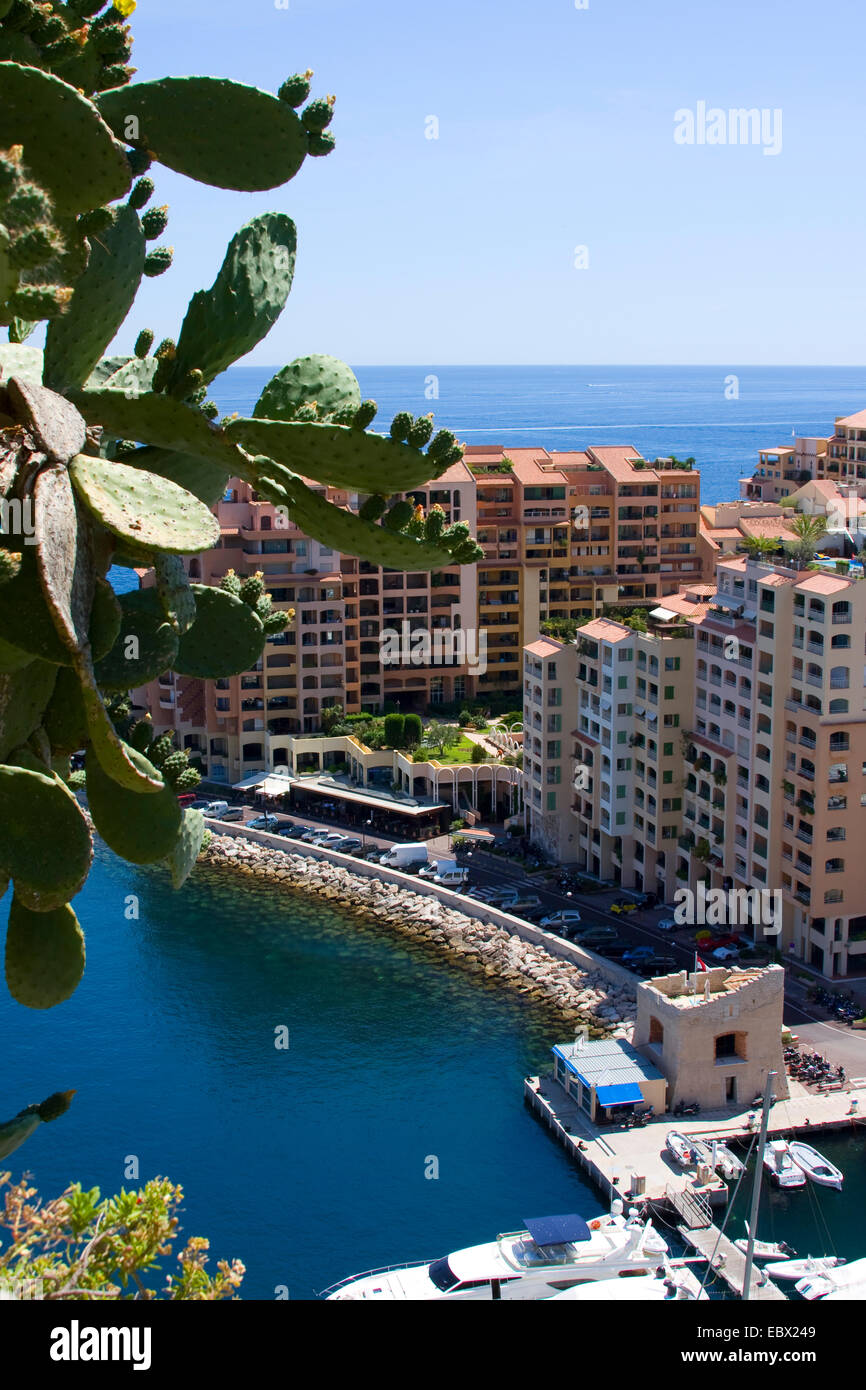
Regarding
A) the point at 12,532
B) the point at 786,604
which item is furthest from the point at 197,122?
the point at 786,604

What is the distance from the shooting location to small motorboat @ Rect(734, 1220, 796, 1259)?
27.4m

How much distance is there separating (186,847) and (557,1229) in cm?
2420

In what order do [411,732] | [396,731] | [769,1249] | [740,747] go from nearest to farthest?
[769,1249], [740,747], [396,731], [411,732]

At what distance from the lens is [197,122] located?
4.65 m

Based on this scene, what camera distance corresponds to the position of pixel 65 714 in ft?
15.1

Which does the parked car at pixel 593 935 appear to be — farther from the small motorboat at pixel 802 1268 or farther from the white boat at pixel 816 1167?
the small motorboat at pixel 802 1268

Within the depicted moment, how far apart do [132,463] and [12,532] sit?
1154 millimetres

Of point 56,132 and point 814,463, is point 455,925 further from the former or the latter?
point 814,463

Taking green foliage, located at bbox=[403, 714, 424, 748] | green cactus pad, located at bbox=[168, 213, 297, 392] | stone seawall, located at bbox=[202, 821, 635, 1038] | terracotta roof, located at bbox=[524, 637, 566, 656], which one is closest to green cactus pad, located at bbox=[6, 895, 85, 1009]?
green cactus pad, located at bbox=[168, 213, 297, 392]

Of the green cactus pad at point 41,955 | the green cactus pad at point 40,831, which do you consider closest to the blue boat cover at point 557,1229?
the green cactus pad at point 41,955

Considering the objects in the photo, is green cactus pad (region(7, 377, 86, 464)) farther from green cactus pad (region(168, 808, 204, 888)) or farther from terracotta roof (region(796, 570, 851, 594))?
terracotta roof (region(796, 570, 851, 594))

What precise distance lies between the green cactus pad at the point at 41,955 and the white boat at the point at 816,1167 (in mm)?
28726

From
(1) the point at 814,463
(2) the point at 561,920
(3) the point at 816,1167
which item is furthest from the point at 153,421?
(1) the point at 814,463
